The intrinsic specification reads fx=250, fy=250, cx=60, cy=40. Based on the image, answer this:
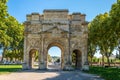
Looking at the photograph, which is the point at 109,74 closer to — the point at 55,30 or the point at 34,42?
the point at 55,30

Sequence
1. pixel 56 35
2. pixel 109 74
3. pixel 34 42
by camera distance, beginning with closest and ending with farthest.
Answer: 1. pixel 109 74
2. pixel 56 35
3. pixel 34 42

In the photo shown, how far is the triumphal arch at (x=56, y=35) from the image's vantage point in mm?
44438

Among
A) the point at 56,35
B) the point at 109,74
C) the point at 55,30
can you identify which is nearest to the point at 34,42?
the point at 56,35

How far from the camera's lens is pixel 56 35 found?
44.5 meters

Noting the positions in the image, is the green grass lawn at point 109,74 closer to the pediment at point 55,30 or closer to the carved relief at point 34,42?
the pediment at point 55,30

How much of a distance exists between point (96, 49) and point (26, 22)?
26.0 m

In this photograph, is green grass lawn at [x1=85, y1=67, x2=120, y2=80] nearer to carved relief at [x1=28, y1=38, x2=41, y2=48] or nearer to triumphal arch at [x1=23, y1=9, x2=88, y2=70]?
triumphal arch at [x1=23, y1=9, x2=88, y2=70]

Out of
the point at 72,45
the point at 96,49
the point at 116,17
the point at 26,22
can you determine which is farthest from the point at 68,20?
the point at 96,49

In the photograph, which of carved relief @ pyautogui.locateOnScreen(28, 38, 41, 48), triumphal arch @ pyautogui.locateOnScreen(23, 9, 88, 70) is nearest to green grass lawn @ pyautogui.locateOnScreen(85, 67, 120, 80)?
Result: triumphal arch @ pyautogui.locateOnScreen(23, 9, 88, 70)

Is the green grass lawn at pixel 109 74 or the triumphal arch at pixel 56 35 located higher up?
the triumphal arch at pixel 56 35

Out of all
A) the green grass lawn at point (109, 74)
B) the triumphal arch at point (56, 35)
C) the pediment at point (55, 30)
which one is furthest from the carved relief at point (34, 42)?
the green grass lawn at point (109, 74)

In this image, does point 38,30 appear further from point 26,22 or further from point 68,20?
point 68,20

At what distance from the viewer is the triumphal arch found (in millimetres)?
44438

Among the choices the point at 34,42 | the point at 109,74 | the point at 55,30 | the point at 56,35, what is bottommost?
the point at 109,74
